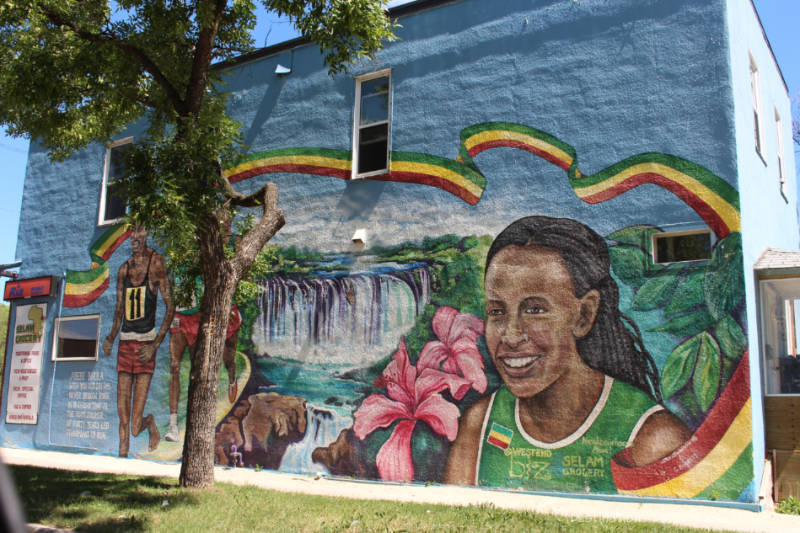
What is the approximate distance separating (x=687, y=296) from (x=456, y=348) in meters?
3.14

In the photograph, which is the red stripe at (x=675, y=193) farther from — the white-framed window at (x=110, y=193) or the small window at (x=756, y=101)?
the white-framed window at (x=110, y=193)

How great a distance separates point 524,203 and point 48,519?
6.86 m

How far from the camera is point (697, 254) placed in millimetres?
8820

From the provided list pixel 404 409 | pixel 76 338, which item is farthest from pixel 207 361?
pixel 76 338

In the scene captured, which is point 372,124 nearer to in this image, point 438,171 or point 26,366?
point 438,171

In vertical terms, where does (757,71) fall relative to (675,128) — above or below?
above

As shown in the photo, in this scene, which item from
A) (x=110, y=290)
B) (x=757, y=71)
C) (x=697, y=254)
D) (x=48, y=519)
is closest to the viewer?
(x=48, y=519)

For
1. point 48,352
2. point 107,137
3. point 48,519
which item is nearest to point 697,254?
point 48,519

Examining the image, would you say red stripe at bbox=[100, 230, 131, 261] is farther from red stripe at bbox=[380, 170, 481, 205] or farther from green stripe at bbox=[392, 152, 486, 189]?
green stripe at bbox=[392, 152, 486, 189]

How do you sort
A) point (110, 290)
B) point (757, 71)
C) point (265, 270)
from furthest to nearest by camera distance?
point (110, 290)
point (757, 71)
point (265, 270)

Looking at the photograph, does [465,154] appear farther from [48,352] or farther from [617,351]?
[48,352]

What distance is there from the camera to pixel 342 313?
11.2m

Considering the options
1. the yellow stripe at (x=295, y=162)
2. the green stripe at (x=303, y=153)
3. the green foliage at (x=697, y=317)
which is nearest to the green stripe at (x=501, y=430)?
the green foliage at (x=697, y=317)

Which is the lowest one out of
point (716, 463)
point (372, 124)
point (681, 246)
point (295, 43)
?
point (716, 463)
